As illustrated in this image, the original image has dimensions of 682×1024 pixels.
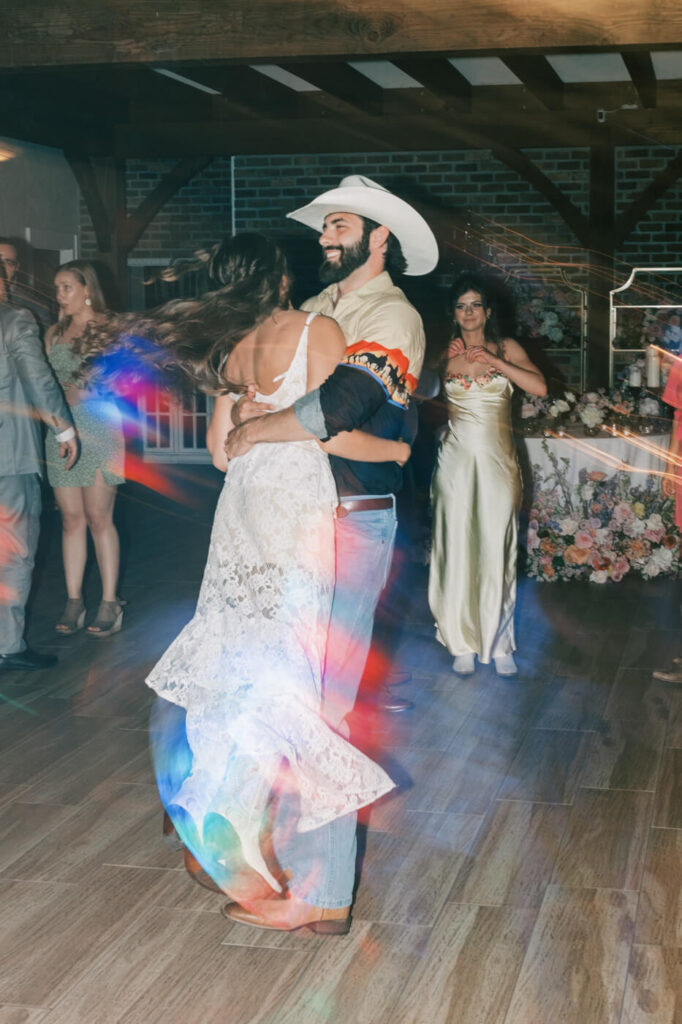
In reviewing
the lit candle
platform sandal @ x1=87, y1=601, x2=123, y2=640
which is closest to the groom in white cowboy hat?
platform sandal @ x1=87, y1=601, x2=123, y2=640

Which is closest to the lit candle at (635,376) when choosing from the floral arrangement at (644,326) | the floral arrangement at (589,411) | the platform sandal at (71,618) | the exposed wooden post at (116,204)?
the floral arrangement at (589,411)

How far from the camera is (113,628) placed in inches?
219

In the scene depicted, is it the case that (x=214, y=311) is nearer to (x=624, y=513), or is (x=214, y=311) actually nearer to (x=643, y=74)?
(x=624, y=513)

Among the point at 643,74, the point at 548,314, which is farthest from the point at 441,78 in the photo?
the point at 548,314

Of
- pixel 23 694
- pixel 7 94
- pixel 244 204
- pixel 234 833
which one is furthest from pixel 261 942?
pixel 244 204

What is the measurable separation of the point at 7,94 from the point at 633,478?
4576 mm

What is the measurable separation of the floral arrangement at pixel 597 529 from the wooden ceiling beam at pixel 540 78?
2.31m

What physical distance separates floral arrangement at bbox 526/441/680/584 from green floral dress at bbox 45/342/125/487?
2516 millimetres

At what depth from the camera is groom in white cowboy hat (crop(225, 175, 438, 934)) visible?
2.65 metres

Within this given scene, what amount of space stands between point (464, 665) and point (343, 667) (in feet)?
6.77

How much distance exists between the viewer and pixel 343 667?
3.00m

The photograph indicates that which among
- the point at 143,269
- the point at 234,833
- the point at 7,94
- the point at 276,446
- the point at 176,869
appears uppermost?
the point at 7,94

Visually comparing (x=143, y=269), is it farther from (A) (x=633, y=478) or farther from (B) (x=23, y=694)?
(B) (x=23, y=694)

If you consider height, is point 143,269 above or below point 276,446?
above
